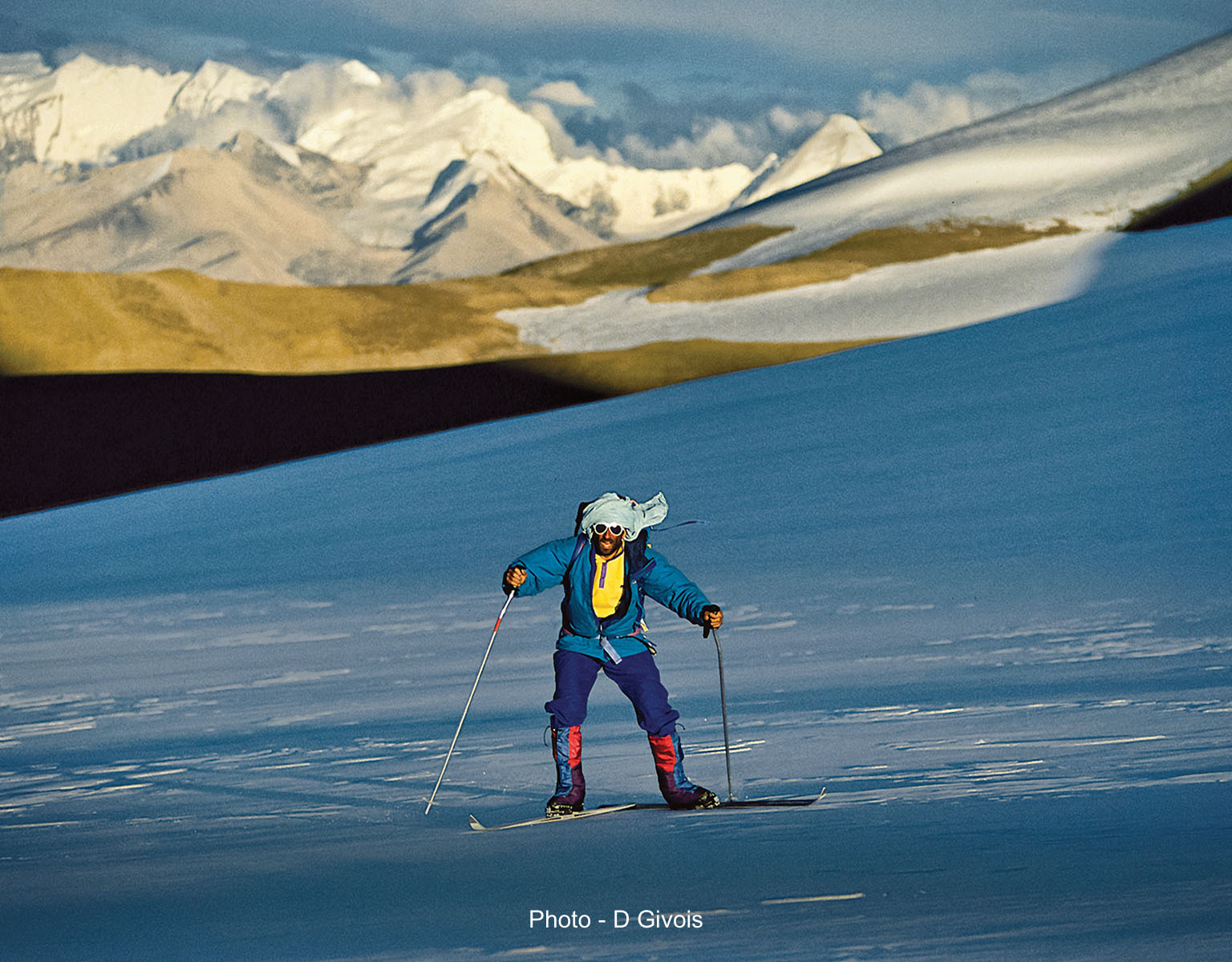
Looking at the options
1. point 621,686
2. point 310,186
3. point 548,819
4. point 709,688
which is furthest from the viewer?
point 310,186

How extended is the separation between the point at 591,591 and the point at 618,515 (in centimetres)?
18

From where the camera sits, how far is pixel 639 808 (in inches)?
140

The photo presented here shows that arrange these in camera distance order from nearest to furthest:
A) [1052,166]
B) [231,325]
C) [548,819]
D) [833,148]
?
[548,819] < [231,325] < [1052,166] < [833,148]

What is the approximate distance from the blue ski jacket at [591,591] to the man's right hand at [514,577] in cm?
4

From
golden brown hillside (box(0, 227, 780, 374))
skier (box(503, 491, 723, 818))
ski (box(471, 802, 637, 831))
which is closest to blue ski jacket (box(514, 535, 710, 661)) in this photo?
skier (box(503, 491, 723, 818))

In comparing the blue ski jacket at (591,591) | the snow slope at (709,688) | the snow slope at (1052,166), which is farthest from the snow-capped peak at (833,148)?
the blue ski jacket at (591,591)

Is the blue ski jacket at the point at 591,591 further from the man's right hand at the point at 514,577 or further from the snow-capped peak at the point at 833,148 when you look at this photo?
the snow-capped peak at the point at 833,148

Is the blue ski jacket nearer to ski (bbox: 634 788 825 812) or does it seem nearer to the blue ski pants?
the blue ski pants

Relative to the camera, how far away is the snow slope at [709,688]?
275cm

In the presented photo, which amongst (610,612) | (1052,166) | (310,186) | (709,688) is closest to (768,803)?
(610,612)

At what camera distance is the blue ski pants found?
3.62m

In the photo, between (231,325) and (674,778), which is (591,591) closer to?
(674,778)

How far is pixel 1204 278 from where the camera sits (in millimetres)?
11570

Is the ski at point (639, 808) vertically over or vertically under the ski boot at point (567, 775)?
under
